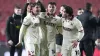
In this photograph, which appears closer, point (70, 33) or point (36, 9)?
point (36, 9)

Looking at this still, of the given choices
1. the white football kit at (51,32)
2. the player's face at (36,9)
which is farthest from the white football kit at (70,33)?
the player's face at (36,9)

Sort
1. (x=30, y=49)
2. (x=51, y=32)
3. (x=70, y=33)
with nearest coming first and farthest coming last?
(x=30, y=49) → (x=70, y=33) → (x=51, y=32)

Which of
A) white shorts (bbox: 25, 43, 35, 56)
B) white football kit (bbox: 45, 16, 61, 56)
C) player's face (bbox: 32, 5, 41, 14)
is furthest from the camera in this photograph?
white football kit (bbox: 45, 16, 61, 56)

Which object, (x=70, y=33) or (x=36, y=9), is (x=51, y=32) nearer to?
(x=70, y=33)

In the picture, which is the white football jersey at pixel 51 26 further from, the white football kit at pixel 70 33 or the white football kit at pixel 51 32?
the white football kit at pixel 70 33

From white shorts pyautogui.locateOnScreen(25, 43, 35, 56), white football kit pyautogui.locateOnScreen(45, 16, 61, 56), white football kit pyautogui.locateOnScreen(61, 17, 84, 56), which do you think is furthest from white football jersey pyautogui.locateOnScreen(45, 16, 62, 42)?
white shorts pyautogui.locateOnScreen(25, 43, 35, 56)

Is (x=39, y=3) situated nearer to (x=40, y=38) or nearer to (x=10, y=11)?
(x=40, y=38)

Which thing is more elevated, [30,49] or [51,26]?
[51,26]

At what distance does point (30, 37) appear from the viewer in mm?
11773

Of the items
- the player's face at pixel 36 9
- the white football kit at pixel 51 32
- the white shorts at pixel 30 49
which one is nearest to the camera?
the white shorts at pixel 30 49

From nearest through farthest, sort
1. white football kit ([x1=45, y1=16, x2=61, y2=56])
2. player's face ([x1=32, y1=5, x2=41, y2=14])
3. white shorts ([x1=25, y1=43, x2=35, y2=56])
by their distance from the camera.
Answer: white shorts ([x1=25, y1=43, x2=35, y2=56]) < player's face ([x1=32, y1=5, x2=41, y2=14]) < white football kit ([x1=45, y1=16, x2=61, y2=56])

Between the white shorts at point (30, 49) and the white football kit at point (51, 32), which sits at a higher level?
the white football kit at point (51, 32)

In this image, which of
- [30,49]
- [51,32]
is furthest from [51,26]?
[30,49]

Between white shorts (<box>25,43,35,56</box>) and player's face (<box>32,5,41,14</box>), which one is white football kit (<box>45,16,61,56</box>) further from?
white shorts (<box>25,43,35,56</box>)
